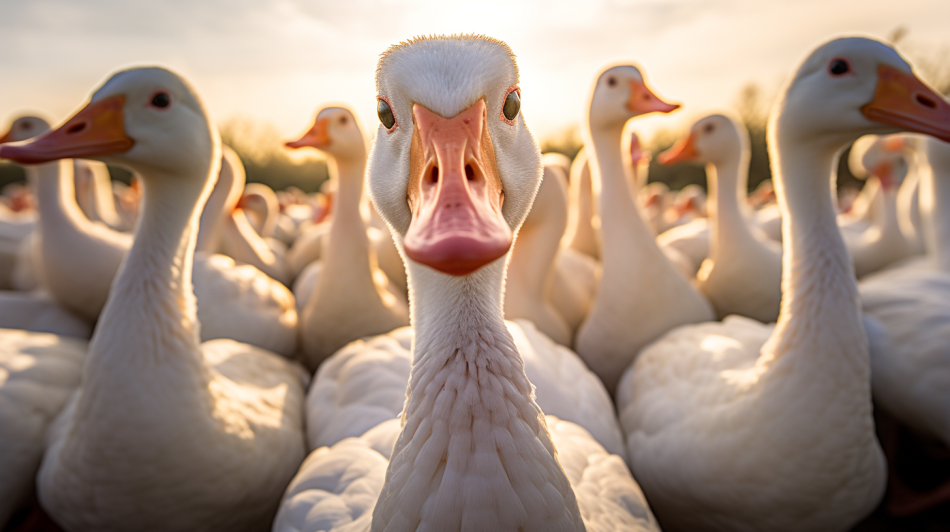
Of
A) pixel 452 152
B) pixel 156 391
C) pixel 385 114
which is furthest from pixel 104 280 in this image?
pixel 452 152

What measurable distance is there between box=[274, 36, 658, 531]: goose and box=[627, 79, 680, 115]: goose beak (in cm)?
208

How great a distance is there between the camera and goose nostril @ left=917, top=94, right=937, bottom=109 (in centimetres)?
169

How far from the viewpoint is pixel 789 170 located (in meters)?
1.87

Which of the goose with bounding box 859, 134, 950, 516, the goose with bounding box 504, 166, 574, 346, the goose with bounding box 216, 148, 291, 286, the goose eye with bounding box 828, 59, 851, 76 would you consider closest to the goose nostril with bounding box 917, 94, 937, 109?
the goose eye with bounding box 828, 59, 851, 76

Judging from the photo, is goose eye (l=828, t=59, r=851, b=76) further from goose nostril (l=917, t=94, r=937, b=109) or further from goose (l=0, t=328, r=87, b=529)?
goose (l=0, t=328, r=87, b=529)

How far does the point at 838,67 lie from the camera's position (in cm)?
179

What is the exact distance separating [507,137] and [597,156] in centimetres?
227

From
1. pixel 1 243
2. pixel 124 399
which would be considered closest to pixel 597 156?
pixel 124 399

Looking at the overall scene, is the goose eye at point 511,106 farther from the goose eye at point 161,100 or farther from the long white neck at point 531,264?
the long white neck at point 531,264

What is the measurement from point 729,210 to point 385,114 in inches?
115

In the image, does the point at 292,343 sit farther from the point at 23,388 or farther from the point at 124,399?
the point at 124,399

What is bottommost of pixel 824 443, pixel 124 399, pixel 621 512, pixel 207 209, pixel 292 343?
pixel 292 343

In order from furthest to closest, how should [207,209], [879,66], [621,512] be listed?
[207,209] < [879,66] < [621,512]

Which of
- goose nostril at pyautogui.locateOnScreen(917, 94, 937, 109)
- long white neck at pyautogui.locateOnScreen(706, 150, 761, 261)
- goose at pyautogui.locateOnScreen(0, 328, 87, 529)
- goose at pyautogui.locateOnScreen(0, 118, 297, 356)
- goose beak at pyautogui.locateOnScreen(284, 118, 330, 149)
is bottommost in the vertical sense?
goose at pyautogui.locateOnScreen(0, 328, 87, 529)
